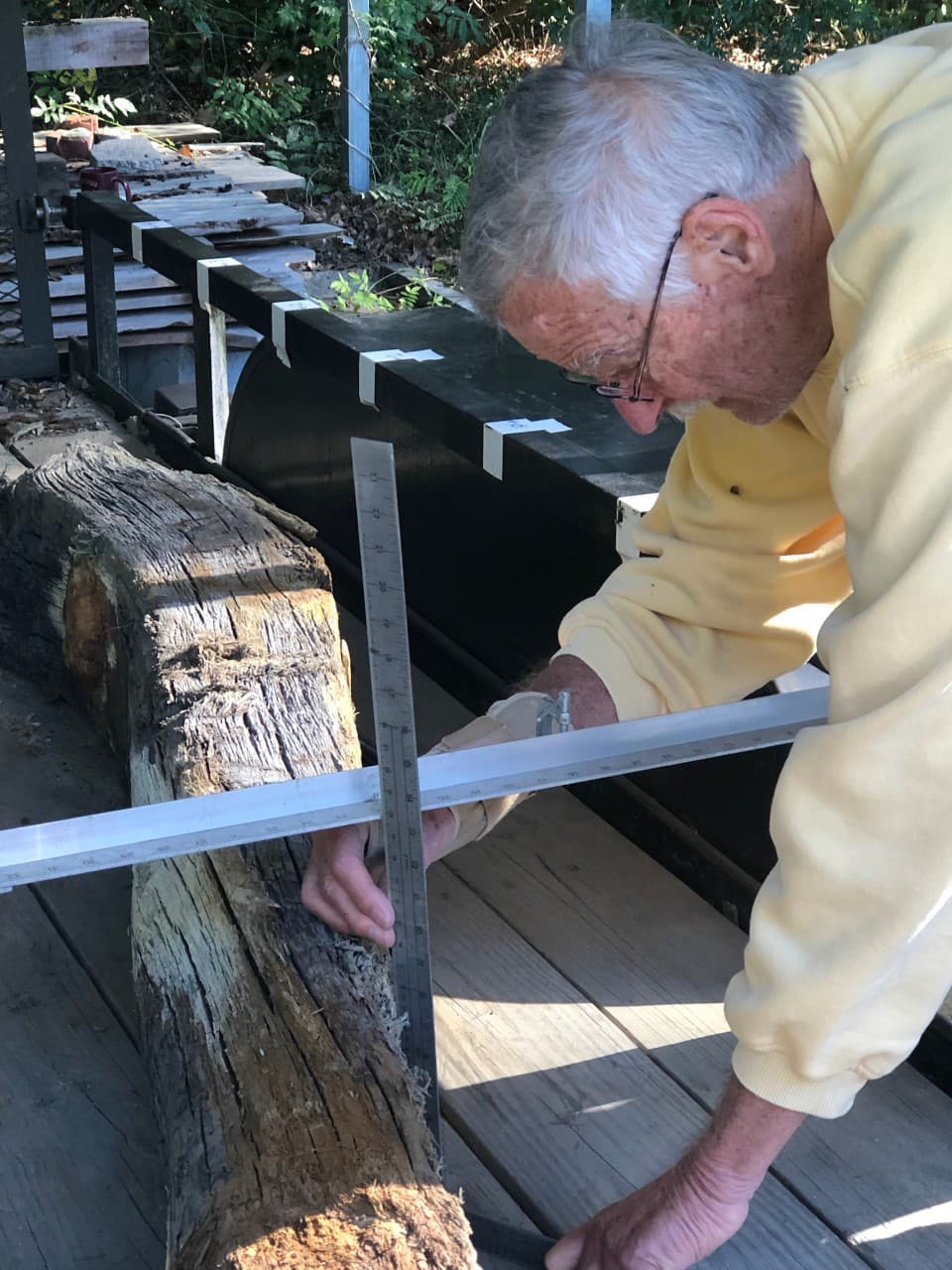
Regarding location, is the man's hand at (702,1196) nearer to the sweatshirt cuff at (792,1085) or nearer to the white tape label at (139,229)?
the sweatshirt cuff at (792,1085)

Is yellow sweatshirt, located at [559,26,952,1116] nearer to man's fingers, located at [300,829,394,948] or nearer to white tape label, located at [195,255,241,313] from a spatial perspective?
man's fingers, located at [300,829,394,948]

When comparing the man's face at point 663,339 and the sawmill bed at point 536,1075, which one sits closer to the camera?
the man's face at point 663,339

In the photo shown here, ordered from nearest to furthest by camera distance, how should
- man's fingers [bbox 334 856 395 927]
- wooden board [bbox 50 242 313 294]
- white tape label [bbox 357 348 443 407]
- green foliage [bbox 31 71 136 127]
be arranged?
man's fingers [bbox 334 856 395 927] < white tape label [bbox 357 348 443 407] < wooden board [bbox 50 242 313 294] < green foliage [bbox 31 71 136 127]

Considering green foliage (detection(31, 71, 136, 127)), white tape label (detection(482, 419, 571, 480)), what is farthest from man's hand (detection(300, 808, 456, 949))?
green foliage (detection(31, 71, 136, 127))

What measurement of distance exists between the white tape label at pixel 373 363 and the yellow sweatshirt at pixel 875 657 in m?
1.67

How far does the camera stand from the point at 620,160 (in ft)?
4.37

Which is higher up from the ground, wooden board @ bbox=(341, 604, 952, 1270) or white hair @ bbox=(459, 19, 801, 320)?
white hair @ bbox=(459, 19, 801, 320)

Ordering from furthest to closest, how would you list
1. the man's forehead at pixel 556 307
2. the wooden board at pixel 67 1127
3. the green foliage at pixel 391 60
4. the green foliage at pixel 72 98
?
the green foliage at pixel 391 60 < the green foliage at pixel 72 98 < the wooden board at pixel 67 1127 < the man's forehead at pixel 556 307

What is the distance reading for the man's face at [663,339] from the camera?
1.41m

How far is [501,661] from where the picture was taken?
3121 mm

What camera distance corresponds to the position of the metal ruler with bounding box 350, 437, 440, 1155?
1.49 meters

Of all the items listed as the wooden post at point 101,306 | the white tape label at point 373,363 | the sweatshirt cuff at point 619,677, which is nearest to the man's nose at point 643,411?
the sweatshirt cuff at point 619,677

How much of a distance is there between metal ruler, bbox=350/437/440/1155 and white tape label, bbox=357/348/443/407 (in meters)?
1.57

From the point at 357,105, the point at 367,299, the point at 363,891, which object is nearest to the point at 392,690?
the point at 363,891
